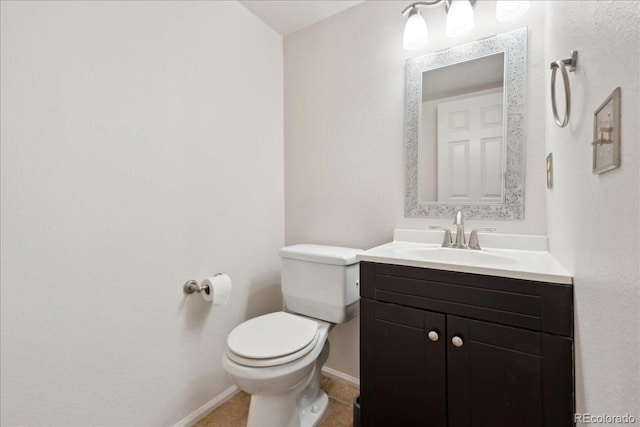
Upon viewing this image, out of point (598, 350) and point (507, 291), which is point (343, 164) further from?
point (598, 350)

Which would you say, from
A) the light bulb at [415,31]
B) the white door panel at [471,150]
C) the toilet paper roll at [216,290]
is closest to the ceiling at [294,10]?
the light bulb at [415,31]

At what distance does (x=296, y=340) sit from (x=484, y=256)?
908 mm

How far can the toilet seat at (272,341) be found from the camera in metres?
1.20

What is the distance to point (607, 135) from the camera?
0.51 meters

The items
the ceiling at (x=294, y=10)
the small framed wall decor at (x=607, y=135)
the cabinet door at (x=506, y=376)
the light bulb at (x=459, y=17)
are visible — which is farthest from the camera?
the ceiling at (x=294, y=10)

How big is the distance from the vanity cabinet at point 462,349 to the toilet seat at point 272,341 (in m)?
0.27

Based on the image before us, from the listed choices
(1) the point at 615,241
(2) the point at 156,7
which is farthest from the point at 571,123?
(2) the point at 156,7

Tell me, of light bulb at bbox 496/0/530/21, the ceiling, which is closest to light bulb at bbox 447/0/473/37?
light bulb at bbox 496/0/530/21

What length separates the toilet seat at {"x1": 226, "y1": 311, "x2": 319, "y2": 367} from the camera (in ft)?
3.93

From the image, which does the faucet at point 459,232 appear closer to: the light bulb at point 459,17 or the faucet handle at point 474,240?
the faucet handle at point 474,240

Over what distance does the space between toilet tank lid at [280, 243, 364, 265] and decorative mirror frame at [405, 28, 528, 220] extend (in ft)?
1.46

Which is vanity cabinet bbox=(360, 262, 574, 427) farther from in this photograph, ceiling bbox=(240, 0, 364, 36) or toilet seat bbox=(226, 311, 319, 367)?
ceiling bbox=(240, 0, 364, 36)

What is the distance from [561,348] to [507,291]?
0.68 feet

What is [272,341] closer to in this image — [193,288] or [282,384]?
[282,384]
